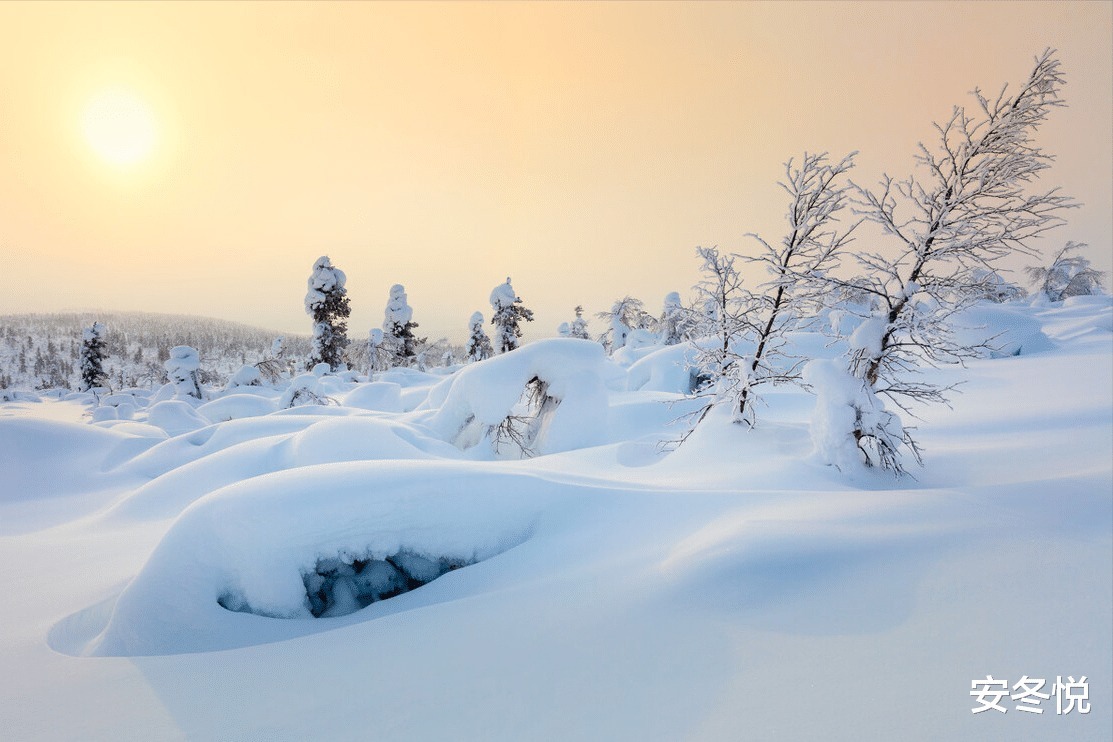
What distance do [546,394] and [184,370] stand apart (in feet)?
84.3

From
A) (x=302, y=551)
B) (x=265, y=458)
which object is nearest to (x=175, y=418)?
(x=265, y=458)

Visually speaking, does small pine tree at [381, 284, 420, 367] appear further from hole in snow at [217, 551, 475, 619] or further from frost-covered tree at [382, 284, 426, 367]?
hole in snow at [217, 551, 475, 619]

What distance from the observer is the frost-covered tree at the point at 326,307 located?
28.6 m

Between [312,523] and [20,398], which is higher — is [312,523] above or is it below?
above

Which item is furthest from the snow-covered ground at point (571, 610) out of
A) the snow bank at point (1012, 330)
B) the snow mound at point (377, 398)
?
the snow bank at point (1012, 330)

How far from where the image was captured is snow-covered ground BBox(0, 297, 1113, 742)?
1.96m

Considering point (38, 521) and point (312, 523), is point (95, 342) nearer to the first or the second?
point (38, 521)

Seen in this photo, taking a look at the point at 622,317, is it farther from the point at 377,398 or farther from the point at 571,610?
the point at 571,610

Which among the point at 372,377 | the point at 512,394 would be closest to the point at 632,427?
the point at 512,394

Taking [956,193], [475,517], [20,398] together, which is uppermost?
[956,193]

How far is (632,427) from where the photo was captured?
46.1ft

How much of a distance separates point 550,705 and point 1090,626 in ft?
7.78

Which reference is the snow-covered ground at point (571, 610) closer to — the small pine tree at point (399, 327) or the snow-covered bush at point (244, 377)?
the snow-covered bush at point (244, 377)

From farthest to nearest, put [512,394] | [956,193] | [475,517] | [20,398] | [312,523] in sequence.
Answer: [20,398] < [512,394] < [956,193] < [475,517] < [312,523]
